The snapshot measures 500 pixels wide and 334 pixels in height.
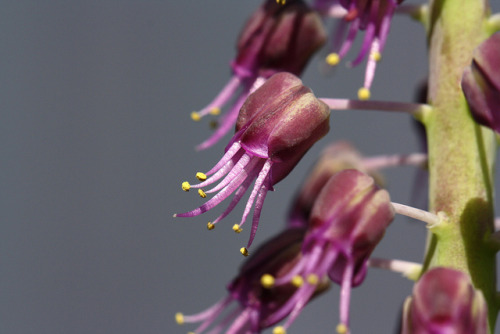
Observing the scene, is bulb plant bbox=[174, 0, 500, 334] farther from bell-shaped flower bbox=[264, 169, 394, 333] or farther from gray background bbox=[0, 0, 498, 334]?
gray background bbox=[0, 0, 498, 334]

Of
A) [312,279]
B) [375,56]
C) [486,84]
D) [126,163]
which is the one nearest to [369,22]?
[375,56]

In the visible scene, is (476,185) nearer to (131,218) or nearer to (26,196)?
(131,218)

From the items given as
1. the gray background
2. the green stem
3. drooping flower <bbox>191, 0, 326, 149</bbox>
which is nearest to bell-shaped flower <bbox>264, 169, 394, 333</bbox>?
the green stem

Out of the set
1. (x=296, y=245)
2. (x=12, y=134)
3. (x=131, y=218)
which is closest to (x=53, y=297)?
(x=131, y=218)

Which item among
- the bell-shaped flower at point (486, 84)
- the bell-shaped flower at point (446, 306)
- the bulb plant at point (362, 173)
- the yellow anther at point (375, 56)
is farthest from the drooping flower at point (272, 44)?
the bell-shaped flower at point (446, 306)

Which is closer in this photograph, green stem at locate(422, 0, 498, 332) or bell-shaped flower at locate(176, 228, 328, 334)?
green stem at locate(422, 0, 498, 332)

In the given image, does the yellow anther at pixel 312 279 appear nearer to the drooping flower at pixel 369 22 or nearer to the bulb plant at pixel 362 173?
the bulb plant at pixel 362 173
